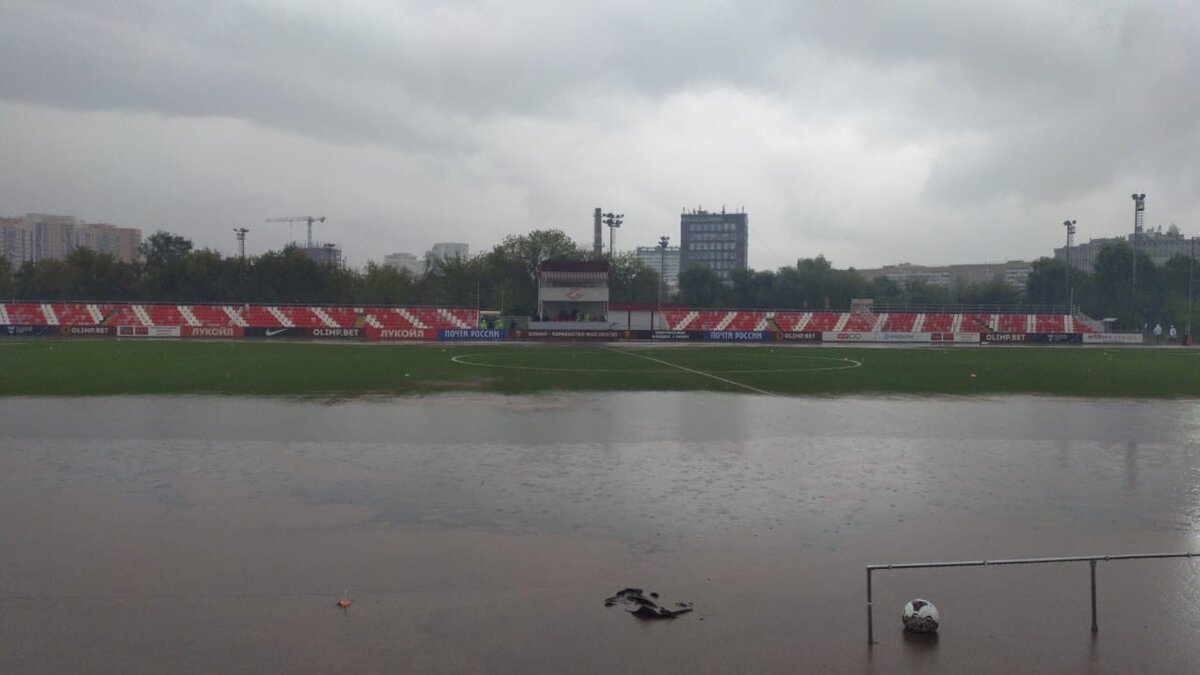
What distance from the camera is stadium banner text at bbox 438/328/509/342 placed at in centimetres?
6894

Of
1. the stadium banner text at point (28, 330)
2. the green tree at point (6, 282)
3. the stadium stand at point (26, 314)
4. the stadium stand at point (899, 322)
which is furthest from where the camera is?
the green tree at point (6, 282)

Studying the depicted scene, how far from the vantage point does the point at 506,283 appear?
105 meters

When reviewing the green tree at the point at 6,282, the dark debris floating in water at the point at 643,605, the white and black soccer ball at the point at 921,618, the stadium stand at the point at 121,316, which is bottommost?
the dark debris floating in water at the point at 643,605

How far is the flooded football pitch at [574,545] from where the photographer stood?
7.30m

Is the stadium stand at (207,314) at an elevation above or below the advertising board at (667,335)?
above

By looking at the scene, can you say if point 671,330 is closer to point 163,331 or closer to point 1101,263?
point 163,331

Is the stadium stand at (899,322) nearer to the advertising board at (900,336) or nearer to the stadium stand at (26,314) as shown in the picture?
the advertising board at (900,336)

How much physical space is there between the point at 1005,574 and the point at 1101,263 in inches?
4002

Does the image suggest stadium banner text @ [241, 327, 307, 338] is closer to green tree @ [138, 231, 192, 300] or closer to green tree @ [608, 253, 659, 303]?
green tree @ [138, 231, 192, 300]

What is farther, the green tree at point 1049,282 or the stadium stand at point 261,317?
the green tree at point 1049,282

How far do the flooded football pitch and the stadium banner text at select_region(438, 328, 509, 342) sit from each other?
161 feet

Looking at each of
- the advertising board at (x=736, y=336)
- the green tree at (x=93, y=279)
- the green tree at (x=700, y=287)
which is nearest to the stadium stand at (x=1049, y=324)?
the advertising board at (x=736, y=336)

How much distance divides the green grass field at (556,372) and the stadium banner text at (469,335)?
1539 centimetres

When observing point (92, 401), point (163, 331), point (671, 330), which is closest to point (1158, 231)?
point (671, 330)
